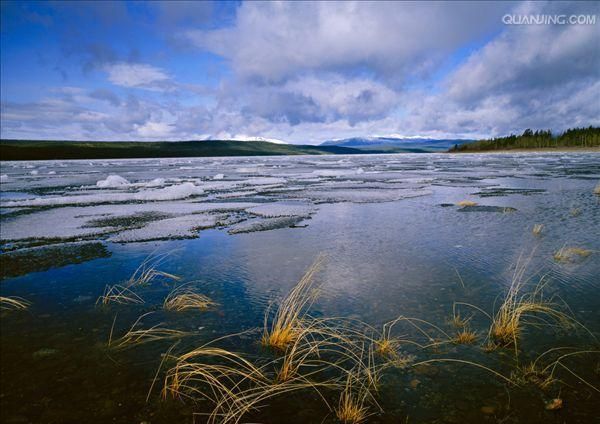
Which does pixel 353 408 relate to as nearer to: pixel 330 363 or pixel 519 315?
pixel 330 363

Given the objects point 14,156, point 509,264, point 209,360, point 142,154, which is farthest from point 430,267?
point 142,154

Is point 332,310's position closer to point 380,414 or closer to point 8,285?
point 380,414

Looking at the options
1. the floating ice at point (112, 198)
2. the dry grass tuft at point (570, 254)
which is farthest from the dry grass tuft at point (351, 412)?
the floating ice at point (112, 198)

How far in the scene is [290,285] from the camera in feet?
18.9

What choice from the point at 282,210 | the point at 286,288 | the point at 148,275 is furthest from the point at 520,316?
the point at 282,210

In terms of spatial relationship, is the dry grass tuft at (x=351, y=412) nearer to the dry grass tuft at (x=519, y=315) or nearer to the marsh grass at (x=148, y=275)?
the dry grass tuft at (x=519, y=315)

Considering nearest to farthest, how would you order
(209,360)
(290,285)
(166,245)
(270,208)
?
(209,360) → (290,285) → (166,245) → (270,208)

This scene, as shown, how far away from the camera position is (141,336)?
4.23 meters

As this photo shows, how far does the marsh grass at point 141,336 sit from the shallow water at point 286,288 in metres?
0.12

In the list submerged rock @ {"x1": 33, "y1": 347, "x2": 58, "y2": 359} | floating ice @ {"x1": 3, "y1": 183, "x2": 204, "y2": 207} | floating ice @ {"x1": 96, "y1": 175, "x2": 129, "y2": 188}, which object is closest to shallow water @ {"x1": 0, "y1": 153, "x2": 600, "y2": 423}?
submerged rock @ {"x1": 33, "y1": 347, "x2": 58, "y2": 359}

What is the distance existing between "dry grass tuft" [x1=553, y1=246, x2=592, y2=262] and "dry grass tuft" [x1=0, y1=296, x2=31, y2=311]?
29.3ft

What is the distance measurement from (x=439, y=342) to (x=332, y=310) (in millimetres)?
1435

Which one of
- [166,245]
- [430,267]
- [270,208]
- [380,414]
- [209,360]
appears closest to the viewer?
[380,414]

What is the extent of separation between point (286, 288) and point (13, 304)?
4033mm
